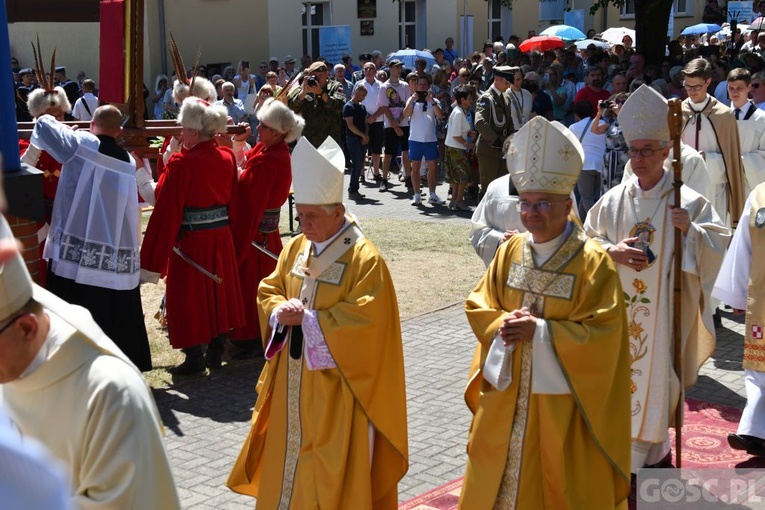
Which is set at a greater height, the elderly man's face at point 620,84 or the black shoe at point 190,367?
the elderly man's face at point 620,84

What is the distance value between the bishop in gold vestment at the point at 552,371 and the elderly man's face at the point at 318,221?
77 centimetres

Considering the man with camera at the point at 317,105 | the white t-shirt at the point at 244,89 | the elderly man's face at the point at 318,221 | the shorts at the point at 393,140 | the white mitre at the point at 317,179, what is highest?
the white t-shirt at the point at 244,89

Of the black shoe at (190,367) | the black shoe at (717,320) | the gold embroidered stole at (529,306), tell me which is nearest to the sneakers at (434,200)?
the black shoe at (717,320)

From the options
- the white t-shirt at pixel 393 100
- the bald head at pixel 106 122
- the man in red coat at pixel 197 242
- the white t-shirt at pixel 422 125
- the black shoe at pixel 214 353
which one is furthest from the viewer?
the white t-shirt at pixel 393 100

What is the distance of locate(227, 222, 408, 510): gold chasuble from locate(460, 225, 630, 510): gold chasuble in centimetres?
46

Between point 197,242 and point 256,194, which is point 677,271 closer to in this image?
point 256,194

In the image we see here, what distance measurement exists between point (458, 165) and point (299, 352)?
11.0 meters

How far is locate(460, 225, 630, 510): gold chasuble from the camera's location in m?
4.71

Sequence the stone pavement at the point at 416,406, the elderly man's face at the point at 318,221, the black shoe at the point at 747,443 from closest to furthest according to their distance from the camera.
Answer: the elderly man's face at the point at 318,221 → the stone pavement at the point at 416,406 → the black shoe at the point at 747,443

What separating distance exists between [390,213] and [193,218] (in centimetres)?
766

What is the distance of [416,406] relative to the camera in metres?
7.64

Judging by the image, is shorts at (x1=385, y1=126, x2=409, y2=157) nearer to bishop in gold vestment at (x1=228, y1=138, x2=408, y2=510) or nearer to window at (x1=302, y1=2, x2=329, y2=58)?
window at (x1=302, y1=2, x2=329, y2=58)

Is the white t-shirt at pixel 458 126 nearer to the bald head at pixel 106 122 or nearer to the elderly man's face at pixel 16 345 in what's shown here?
the bald head at pixel 106 122

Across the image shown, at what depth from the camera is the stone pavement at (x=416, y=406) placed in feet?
20.9
